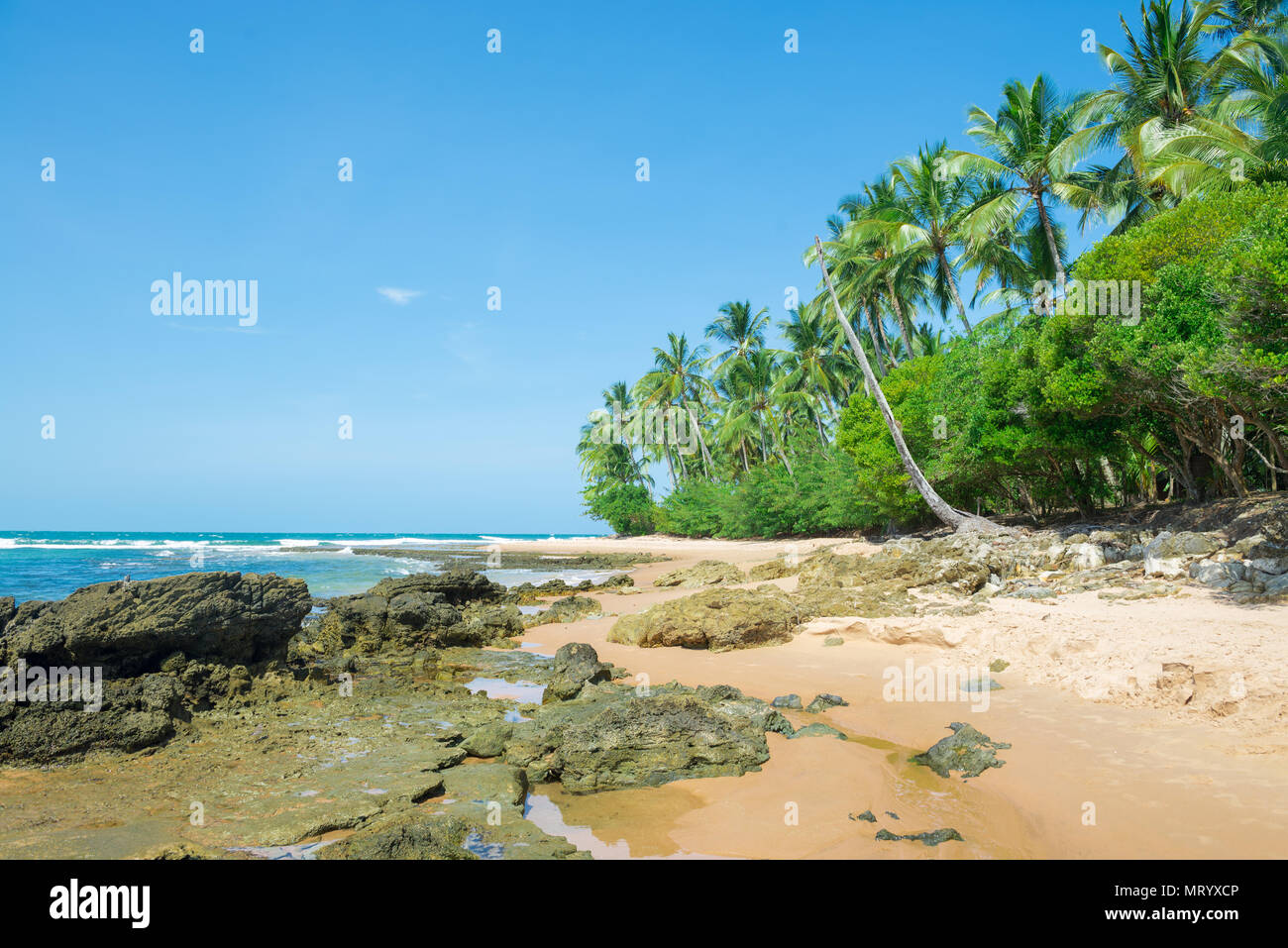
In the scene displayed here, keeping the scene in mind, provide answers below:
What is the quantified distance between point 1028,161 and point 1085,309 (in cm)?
1177

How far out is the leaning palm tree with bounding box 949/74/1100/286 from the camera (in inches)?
866

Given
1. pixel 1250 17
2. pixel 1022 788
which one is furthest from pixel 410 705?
pixel 1250 17

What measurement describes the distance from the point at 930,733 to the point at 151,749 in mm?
7803

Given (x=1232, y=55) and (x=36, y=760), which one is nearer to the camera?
(x=36, y=760)

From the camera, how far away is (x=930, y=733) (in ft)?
21.1

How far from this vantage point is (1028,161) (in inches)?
880

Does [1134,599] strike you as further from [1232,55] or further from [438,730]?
[1232,55]

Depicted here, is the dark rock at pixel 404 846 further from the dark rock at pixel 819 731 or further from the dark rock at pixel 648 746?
the dark rock at pixel 819 731

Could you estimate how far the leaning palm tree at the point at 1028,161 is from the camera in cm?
2198

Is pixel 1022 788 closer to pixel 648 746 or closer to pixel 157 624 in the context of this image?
pixel 648 746

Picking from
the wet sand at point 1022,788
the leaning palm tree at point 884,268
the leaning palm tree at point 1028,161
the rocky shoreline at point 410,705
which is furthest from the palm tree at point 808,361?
the wet sand at point 1022,788

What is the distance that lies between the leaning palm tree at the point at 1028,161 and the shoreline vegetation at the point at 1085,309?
8 cm

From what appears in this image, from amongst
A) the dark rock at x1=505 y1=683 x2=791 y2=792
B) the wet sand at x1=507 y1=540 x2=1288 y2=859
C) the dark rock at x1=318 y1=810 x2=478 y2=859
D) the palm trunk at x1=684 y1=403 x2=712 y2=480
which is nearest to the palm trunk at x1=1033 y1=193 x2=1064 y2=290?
the wet sand at x1=507 y1=540 x2=1288 y2=859
